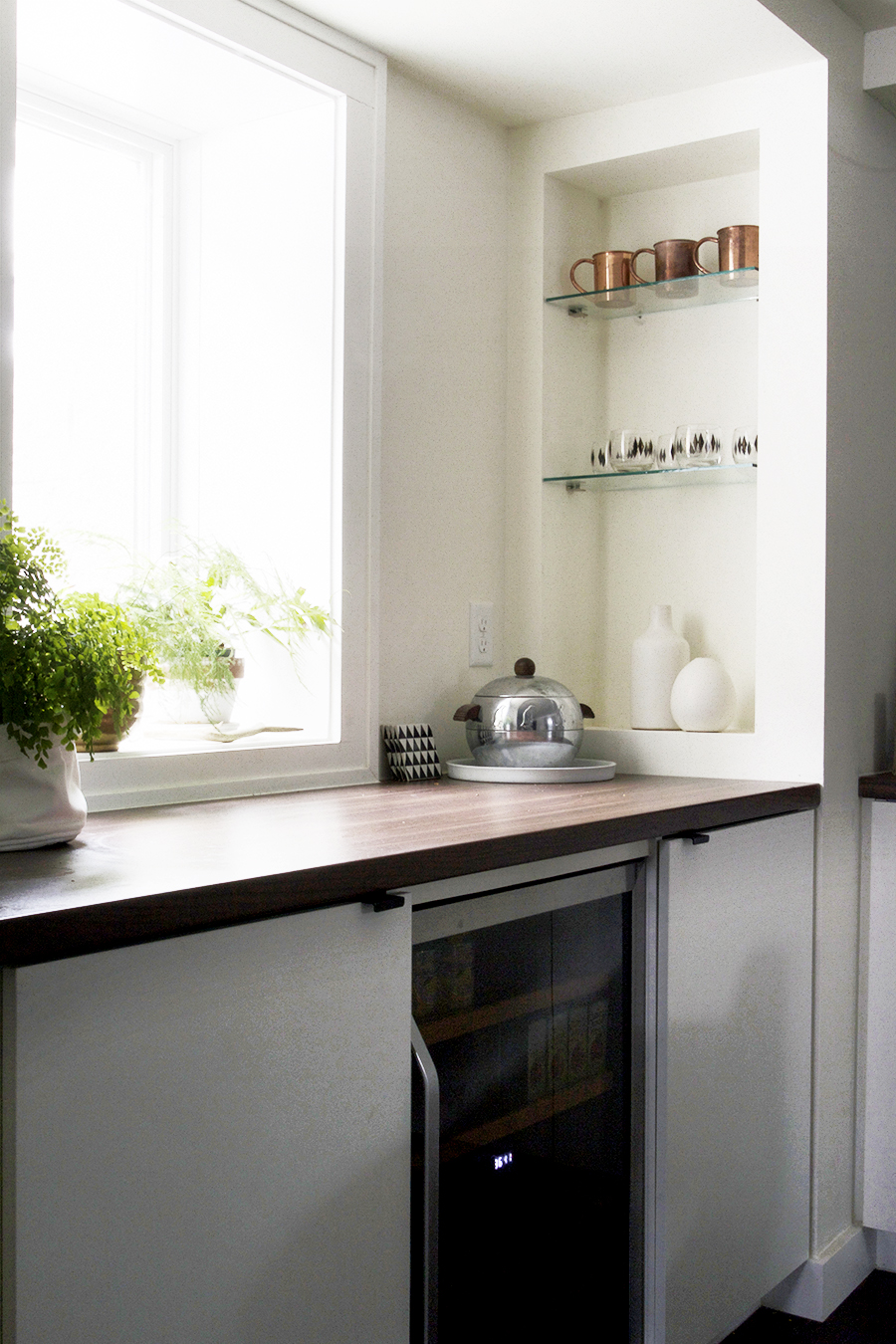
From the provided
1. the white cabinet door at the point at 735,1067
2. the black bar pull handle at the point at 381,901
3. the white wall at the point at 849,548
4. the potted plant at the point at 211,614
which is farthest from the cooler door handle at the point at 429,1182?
the white wall at the point at 849,548

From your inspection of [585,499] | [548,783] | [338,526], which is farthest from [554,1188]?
[585,499]

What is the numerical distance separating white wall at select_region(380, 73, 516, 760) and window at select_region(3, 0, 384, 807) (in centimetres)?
8

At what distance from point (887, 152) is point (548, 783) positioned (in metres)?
1.40

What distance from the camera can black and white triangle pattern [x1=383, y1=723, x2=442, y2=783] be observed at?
2.19 metres

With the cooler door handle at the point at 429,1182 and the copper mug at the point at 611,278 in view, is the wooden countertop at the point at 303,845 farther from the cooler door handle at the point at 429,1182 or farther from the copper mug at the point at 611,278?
the copper mug at the point at 611,278

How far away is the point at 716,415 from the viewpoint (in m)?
2.52

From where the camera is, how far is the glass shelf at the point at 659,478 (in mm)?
2414

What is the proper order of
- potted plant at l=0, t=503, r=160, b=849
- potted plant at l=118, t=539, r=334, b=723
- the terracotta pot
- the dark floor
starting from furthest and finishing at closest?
1. the dark floor
2. potted plant at l=118, t=539, r=334, b=723
3. the terracotta pot
4. potted plant at l=0, t=503, r=160, b=849

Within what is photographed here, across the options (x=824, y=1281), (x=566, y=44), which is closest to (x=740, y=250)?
(x=566, y=44)

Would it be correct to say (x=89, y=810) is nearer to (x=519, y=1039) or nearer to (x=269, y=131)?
(x=519, y=1039)

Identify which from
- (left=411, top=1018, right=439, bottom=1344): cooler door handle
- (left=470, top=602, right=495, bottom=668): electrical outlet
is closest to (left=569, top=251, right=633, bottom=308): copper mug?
(left=470, top=602, right=495, bottom=668): electrical outlet

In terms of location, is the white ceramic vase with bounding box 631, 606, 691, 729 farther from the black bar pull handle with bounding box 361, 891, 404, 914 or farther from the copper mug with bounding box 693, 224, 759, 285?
the black bar pull handle with bounding box 361, 891, 404, 914

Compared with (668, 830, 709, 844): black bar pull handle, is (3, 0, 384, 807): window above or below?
above

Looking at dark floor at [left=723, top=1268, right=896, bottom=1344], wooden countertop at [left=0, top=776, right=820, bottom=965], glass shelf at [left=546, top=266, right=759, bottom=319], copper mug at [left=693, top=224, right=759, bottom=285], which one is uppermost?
copper mug at [left=693, top=224, right=759, bottom=285]
